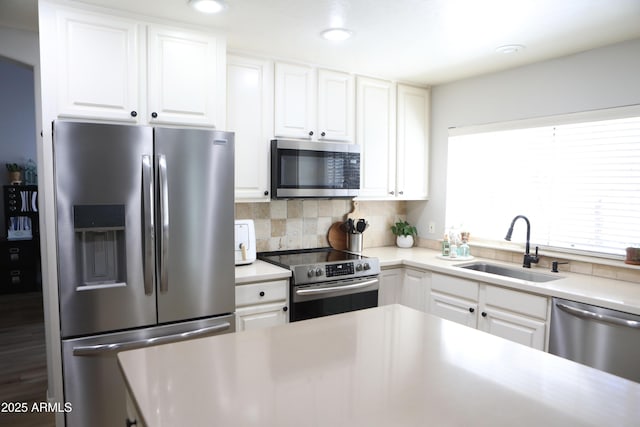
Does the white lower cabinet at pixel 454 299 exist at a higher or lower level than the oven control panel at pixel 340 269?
lower

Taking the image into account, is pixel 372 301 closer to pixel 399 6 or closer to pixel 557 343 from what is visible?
pixel 557 343

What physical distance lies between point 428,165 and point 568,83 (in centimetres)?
131

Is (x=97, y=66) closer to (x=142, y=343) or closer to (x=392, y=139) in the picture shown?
(x=142, y=343)

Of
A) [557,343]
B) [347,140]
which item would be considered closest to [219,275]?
[347,140]

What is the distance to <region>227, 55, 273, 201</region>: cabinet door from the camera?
2.83 metres

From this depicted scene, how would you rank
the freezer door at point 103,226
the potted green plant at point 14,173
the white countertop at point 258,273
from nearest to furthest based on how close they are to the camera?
the freezer door at point 103,226 → the white countertop at point 258,273 → the potted green plant at point 14,173

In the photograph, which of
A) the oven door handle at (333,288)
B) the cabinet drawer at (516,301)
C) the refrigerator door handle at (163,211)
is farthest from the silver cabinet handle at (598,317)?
the refrigerator door handle at (163,211)

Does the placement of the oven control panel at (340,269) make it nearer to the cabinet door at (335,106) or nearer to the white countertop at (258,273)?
the white countertop at (258,273)

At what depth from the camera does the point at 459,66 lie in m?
3.17

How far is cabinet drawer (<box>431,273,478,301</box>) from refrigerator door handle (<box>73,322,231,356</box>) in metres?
1.54

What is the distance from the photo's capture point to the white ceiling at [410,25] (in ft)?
6.92

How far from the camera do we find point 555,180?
9.83 ft

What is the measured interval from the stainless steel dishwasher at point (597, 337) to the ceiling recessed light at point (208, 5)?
2.41 m

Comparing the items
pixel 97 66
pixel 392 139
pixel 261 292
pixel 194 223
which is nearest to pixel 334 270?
pixel 261 292
